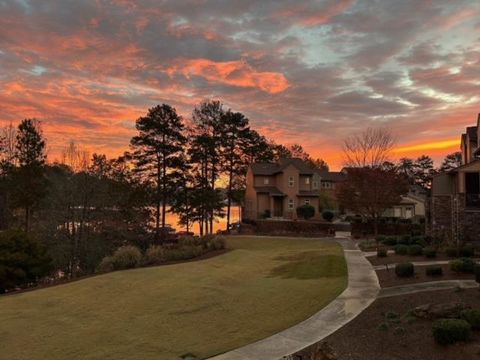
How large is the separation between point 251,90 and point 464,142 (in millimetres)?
18991

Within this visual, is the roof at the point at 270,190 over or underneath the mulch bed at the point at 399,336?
over

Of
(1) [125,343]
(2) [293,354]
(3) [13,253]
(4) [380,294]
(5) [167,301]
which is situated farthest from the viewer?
(3) [13,253]

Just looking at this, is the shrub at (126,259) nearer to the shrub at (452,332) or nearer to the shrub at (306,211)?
the shrub at (452,332)

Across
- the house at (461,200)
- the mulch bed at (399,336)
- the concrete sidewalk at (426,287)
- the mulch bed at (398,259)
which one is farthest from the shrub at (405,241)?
the mulch bed at (399,336)

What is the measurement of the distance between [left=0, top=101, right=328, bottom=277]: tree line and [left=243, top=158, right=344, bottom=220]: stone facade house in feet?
11.8

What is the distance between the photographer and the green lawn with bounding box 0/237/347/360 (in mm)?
11453

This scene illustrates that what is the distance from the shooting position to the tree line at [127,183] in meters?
30.5

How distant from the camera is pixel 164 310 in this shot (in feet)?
49.0

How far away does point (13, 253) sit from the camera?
82.0ft

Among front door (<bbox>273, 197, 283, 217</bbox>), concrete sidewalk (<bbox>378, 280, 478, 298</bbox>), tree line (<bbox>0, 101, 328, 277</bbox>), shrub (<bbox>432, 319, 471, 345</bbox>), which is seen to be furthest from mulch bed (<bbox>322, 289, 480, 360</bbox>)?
front door (<bbox>273, 197, 283, 217</bbox>)

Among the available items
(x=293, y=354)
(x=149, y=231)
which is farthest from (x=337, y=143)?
(x=293, y=354)

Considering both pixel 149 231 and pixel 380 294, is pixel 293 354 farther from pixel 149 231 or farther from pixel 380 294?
pixel 149 231

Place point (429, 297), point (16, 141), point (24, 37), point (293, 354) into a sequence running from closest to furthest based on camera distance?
point (293, 354) < point (429, 297) < point (24, 37) < point (16, 141)

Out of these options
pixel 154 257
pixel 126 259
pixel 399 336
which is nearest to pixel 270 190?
pixel 154 257
